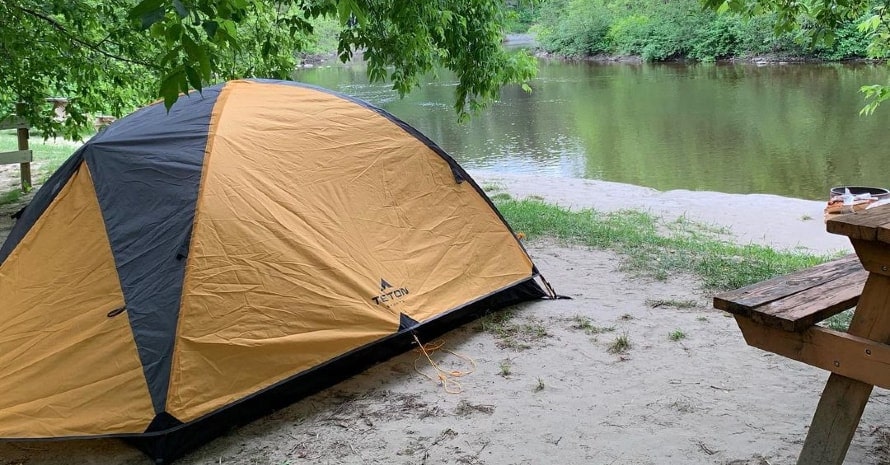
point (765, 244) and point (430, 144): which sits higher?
point (430, 144)

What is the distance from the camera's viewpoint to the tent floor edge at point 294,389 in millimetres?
3230

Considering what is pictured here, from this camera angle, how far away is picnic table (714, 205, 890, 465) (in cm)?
224

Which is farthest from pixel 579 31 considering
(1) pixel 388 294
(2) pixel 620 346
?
(1) pixel 388 294

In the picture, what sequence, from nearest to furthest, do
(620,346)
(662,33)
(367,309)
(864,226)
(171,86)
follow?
(864,226) → (171,86) → (367,309) → (620,346) → (662,33)

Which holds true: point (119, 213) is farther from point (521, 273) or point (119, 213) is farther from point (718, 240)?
point (718, 240)

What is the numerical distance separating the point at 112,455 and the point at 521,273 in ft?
8.43

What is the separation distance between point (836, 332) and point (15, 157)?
375 inches

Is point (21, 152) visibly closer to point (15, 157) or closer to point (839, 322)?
point (15, 157)

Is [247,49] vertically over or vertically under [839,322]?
over

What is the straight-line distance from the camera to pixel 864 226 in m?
2.12

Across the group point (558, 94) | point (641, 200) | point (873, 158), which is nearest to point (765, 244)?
point (641, 200)

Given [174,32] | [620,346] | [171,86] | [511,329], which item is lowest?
[511,329]

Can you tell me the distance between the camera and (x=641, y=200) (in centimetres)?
1086

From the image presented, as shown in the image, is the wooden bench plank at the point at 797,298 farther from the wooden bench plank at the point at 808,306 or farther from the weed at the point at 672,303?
the weed at the point at 672,303
